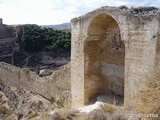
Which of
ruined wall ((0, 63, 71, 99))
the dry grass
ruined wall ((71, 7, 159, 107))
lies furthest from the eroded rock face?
the dry grass

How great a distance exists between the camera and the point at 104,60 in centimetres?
1096

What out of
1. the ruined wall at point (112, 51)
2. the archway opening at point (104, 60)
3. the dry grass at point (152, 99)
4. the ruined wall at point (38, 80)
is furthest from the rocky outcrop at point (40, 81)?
the dry grass at point (152, 99)

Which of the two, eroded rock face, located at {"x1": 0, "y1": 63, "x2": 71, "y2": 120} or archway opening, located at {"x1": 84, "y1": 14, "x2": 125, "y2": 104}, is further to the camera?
eroded rock face, located at {"x1": 0, "y1": 63, "x2": 71, "y2": 120}

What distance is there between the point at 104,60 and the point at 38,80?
4.79m

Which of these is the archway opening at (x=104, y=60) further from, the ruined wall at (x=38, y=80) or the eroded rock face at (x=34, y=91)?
the ruined wall at (x=38, y=80)

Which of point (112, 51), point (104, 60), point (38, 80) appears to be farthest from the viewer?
point (38, 80)

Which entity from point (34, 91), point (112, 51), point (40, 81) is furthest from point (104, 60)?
point (34, 91)

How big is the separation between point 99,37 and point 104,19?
0.91m

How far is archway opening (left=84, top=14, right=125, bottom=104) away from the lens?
1015 centimetres

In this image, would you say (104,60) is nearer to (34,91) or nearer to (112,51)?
(112,51)

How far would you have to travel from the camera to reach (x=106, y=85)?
11.1 metres

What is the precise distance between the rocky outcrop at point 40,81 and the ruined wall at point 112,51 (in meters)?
Answer: 1.76

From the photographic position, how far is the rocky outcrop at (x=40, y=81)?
12648 mm

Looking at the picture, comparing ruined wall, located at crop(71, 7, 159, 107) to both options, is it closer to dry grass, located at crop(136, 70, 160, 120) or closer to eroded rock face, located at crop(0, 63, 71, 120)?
dry grass, located at crop(136, 70, 160, 120)
